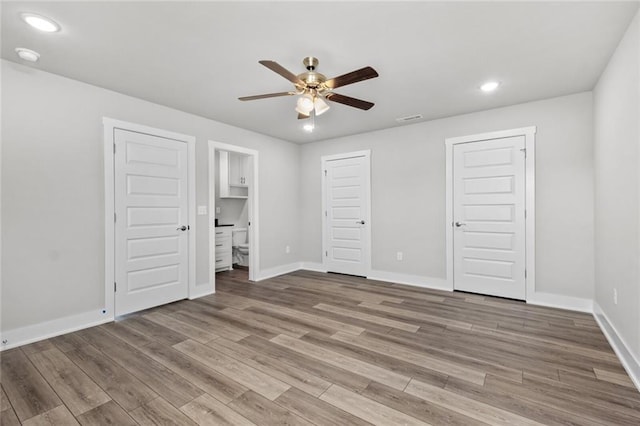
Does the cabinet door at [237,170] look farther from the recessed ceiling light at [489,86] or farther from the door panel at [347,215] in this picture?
the recessed ceiling light at [489,86]

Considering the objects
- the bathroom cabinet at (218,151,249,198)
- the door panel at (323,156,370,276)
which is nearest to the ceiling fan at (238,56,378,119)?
the door panel at (323,156,370,276)

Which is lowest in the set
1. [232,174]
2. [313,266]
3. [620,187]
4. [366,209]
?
[313,266]

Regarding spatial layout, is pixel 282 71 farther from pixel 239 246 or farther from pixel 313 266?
pixel 239 246

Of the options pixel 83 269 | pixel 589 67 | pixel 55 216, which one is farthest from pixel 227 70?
pixel 589 67

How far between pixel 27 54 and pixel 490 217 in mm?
5245

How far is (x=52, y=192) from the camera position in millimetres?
2844

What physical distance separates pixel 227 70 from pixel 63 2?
1.20 meters

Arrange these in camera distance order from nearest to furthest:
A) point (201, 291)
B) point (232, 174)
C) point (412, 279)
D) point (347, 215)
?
point (201, 291) < point (412, 279) < point (347, 215) < point (232, 174)

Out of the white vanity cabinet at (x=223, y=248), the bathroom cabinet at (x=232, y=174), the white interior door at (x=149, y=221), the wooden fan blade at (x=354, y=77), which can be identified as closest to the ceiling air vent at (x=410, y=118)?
the wooden fan blade at (x=354, y=77)

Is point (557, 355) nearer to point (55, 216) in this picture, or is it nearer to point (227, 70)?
point (227, 70)

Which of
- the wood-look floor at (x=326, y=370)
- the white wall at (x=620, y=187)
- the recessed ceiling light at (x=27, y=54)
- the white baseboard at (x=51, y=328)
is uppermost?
the recessed ceiling light at (x=27, y=54)

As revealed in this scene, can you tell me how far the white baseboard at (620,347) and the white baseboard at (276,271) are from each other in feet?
14.4

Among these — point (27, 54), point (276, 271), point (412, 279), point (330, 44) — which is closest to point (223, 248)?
point (276, 271)

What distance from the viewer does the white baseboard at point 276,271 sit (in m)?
5.11
